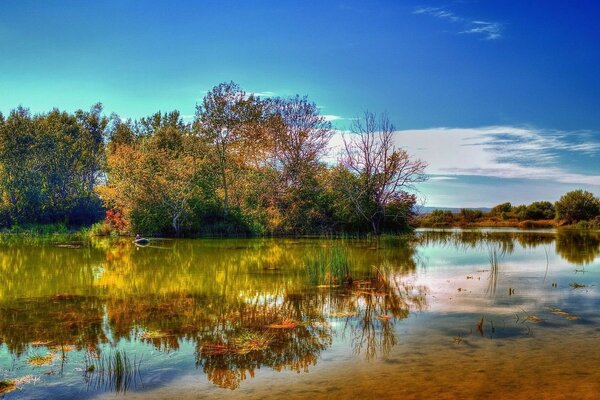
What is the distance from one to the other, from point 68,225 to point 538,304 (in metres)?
38.1

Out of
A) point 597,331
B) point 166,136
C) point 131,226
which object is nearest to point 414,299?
→ point 597,331

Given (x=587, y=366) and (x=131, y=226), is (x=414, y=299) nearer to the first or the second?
(x=587, y=366)

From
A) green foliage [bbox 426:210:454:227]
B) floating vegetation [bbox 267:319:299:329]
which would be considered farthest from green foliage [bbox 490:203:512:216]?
floating vegetation [bbox 267:319:299:329]

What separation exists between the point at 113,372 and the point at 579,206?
4410 centimetres

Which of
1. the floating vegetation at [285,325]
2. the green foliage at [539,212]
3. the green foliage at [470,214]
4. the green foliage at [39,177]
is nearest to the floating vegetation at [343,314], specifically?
the floating vegetation at [285,325]

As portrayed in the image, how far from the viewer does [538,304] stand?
9.70m

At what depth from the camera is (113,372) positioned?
18.9ft

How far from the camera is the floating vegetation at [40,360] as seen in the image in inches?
243

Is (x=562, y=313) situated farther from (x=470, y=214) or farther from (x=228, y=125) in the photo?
(x=470, y=214)

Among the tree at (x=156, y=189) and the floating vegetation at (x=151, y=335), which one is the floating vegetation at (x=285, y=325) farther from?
the tree at (x=156, y=189)

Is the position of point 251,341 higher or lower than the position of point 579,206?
lower

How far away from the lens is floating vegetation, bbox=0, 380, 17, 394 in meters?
5.34

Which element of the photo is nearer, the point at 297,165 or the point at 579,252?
the point at 579,252

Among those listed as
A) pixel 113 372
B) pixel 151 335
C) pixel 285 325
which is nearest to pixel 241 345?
pixel 285 325
